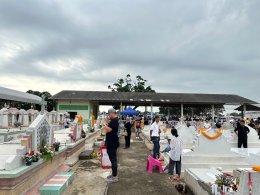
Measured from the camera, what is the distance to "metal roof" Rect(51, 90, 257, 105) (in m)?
33.2

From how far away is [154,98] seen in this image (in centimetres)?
3497

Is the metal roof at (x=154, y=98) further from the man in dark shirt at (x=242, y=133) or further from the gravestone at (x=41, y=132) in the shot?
the gravestone at (x=41, y=132)

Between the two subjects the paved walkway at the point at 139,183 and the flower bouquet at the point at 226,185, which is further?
the paved walkway at the point at 139,183

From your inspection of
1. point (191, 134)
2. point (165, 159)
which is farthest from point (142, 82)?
point (165, 159)

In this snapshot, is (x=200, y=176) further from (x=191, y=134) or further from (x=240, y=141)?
(x=191, y=134)

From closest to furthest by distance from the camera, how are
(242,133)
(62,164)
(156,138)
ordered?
(62,164)
(156,138)
(242,133)

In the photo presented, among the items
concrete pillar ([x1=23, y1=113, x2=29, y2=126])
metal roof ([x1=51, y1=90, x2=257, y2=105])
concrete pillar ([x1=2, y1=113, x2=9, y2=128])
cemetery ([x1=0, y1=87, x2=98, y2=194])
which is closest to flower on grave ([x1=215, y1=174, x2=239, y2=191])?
cemetery ([x1=0, y1=87, x2=98, y2=194])

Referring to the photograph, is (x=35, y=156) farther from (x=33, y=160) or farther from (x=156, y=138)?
(x=156, y=138)

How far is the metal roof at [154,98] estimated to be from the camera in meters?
33.2

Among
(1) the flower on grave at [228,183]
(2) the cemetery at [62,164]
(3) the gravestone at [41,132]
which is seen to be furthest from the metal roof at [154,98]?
(1) the flower on grave at [228,183]

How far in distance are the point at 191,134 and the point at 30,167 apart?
9.44 m

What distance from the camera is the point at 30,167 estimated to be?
17.0 feet

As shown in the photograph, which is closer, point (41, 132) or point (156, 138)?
point (41, 132)

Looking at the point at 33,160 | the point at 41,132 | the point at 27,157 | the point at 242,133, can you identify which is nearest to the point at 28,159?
the point at 27,157
